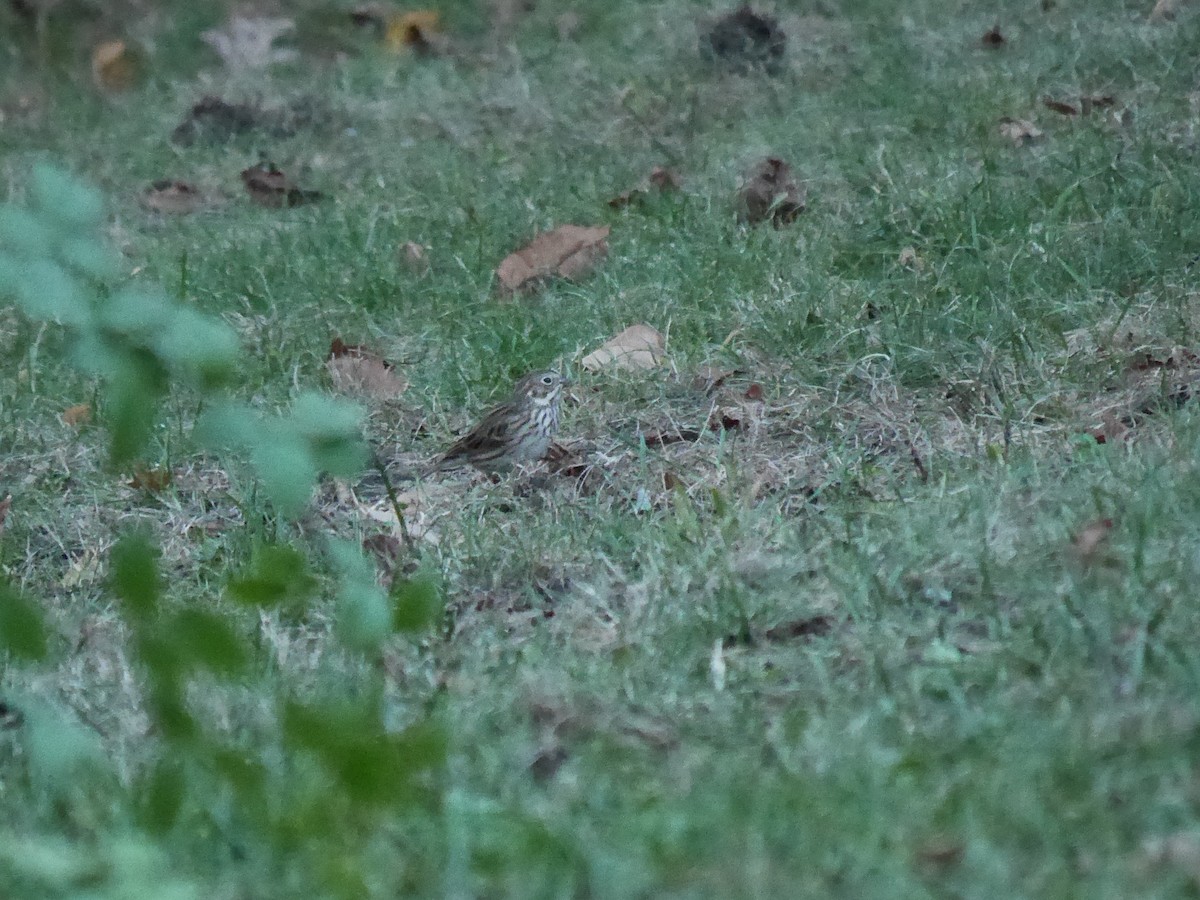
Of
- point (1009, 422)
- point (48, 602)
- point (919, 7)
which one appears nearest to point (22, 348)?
point (48, 602)

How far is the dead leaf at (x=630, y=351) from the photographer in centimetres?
545

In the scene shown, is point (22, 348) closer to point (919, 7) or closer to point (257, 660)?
point (257, 660)

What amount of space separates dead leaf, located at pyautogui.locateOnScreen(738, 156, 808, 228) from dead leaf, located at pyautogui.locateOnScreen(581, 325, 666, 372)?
3.50ft

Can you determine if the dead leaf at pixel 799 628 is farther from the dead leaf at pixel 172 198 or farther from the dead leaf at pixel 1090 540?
the dead leaf at pixel 172 198

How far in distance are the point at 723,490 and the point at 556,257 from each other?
1947 mm

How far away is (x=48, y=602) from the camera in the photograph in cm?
441

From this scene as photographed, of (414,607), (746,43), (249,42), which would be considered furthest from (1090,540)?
(249,42)

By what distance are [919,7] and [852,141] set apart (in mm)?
2266

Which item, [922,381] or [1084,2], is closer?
[922,381]

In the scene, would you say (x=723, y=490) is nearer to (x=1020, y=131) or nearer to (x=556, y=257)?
(x=556, y=257)

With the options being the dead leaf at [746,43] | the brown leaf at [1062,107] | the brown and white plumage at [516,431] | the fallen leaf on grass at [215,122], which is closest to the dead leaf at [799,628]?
the brown and white plumage at [516,431]

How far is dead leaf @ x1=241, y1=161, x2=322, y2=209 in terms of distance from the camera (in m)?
7.75

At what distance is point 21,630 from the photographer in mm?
2232

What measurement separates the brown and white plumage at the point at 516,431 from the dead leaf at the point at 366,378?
466 millimetres
